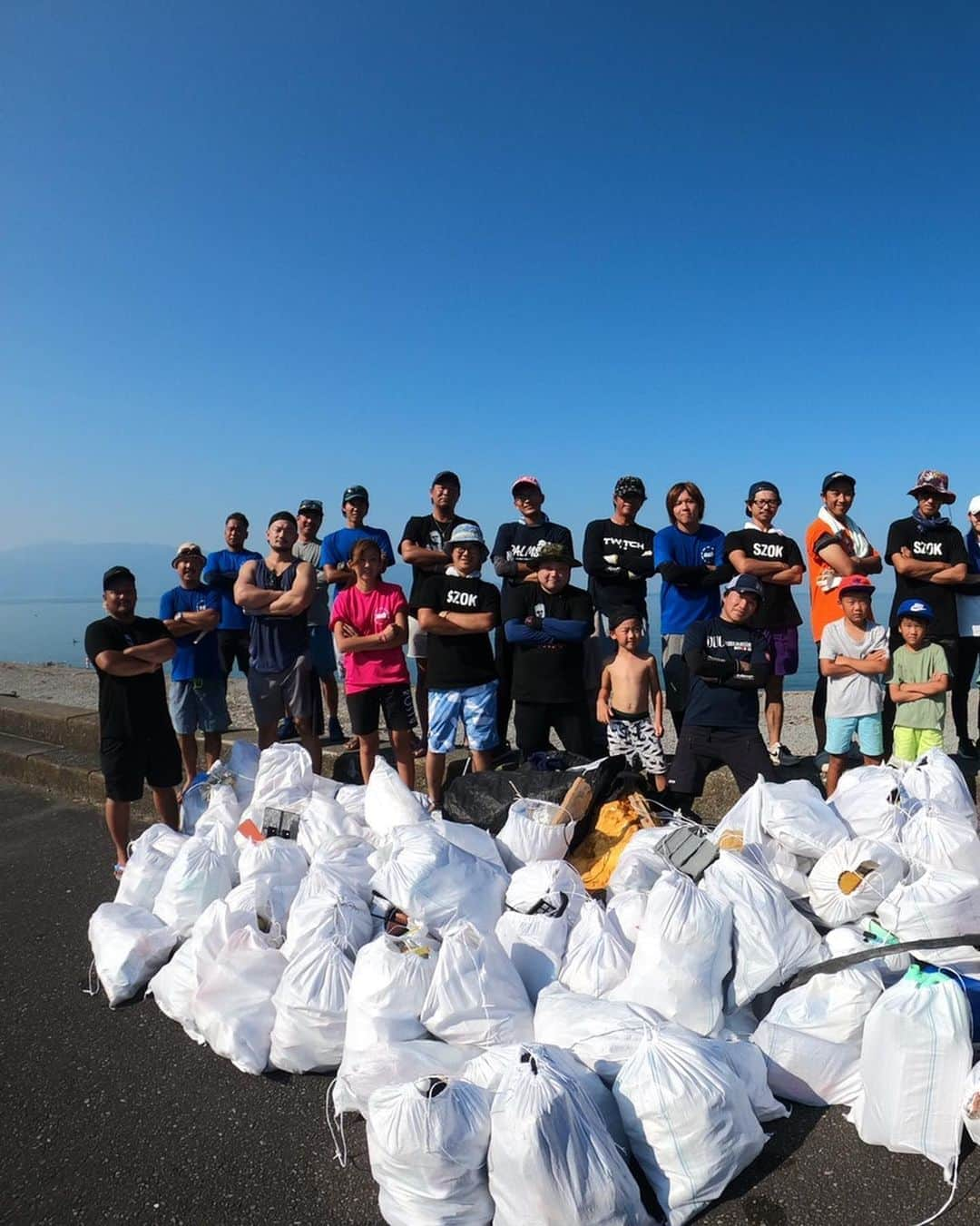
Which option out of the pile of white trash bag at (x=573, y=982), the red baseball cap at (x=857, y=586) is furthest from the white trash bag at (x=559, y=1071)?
the red baseball cap at (x=857, y=586)

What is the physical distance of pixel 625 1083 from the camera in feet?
7.34

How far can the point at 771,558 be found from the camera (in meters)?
4.98

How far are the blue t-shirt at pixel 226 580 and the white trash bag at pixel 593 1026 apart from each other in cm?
399

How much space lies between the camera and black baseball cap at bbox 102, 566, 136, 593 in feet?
14.6

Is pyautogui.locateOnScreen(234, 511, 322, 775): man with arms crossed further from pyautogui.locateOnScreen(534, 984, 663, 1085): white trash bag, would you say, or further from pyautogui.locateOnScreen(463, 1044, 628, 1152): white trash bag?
pyautogui.locateOnScreen(463, 1044, 628, 1152): white trash bag

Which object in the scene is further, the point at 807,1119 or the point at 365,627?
the point at 365,627

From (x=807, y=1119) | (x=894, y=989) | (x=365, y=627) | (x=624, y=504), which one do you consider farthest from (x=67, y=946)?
(x=624, y=504)

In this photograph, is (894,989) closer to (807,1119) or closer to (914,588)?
(807,1119)

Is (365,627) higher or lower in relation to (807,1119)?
A: higher

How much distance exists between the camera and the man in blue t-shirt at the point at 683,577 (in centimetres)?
501

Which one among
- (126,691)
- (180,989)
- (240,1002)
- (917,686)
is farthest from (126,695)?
(917,686)

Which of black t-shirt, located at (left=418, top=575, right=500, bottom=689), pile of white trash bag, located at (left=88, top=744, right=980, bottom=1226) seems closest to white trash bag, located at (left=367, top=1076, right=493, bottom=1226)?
pile of white trash bag, located at (left=88, top=744, right=980, bottom=1226)

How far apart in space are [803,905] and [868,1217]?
141 cm

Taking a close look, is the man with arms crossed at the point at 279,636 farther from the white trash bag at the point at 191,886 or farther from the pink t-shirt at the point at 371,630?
the white trash bag at the point at 191,886
